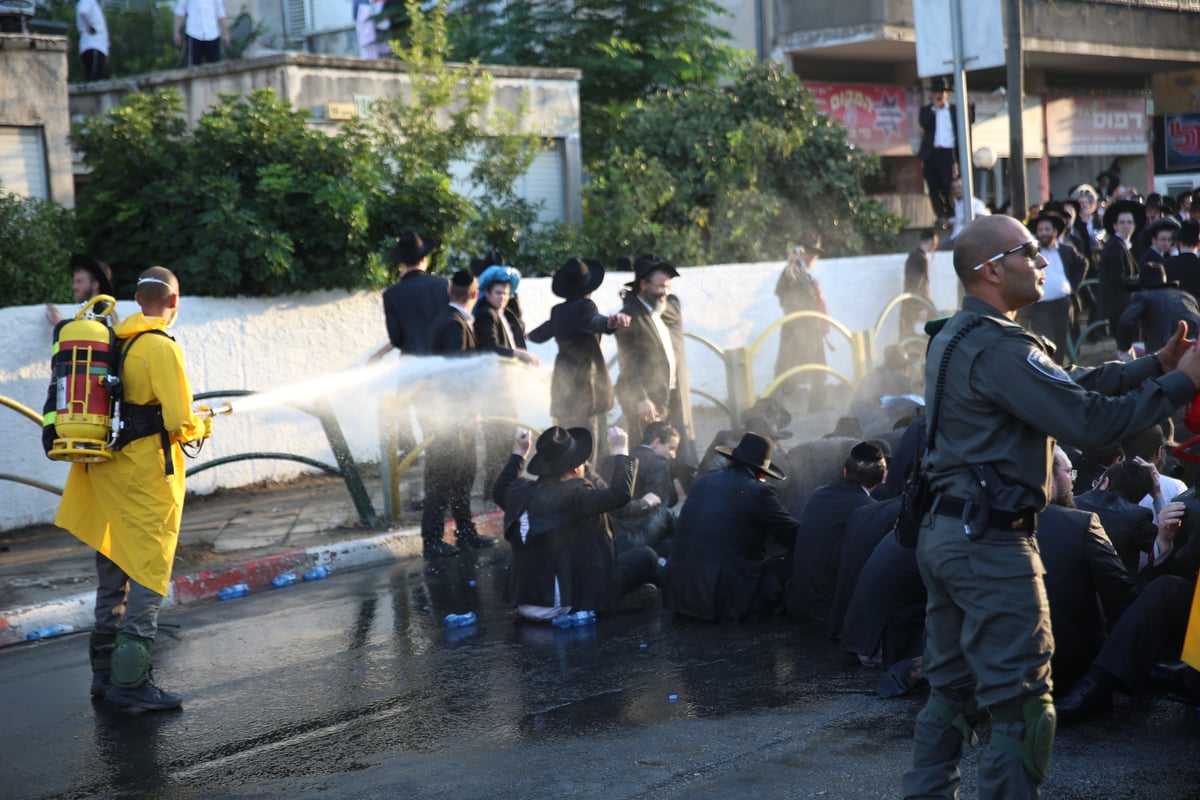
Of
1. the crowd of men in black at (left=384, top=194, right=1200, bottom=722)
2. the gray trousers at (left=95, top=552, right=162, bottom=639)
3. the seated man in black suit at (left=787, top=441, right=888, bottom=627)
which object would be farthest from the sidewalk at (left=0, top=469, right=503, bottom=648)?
the seated man in black suit at (left=787, top=441, right=888, bottom=627)

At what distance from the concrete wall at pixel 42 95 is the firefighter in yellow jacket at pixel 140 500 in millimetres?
8128

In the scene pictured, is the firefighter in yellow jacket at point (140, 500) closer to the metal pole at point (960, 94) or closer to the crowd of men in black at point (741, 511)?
the crowd of men in black at point (741, 511)

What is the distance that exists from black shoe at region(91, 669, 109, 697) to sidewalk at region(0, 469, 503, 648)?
149 cm

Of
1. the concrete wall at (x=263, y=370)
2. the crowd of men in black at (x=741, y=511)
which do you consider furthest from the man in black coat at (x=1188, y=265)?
the concrete wall at (x=263, y=370)

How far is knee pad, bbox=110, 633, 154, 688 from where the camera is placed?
627 cm

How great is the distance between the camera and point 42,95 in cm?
1376

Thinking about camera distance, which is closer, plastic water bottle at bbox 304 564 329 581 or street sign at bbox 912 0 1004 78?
plastic water bottle at bbox 304 564 329 581

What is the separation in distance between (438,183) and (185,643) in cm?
650

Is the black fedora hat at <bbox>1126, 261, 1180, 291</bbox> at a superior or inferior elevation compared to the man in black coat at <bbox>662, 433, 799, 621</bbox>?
superior

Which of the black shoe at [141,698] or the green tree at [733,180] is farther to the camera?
the green tree at [733,180]

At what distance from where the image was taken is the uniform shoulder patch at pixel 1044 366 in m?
4.02

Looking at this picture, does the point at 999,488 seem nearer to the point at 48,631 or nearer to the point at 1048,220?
the point at 48,631

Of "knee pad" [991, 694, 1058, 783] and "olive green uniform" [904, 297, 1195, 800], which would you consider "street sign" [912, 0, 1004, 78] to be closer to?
"olive green uniform" [904, 297, 1195, 800]

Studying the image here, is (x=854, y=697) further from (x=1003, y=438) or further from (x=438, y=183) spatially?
(x=438, y=183)
